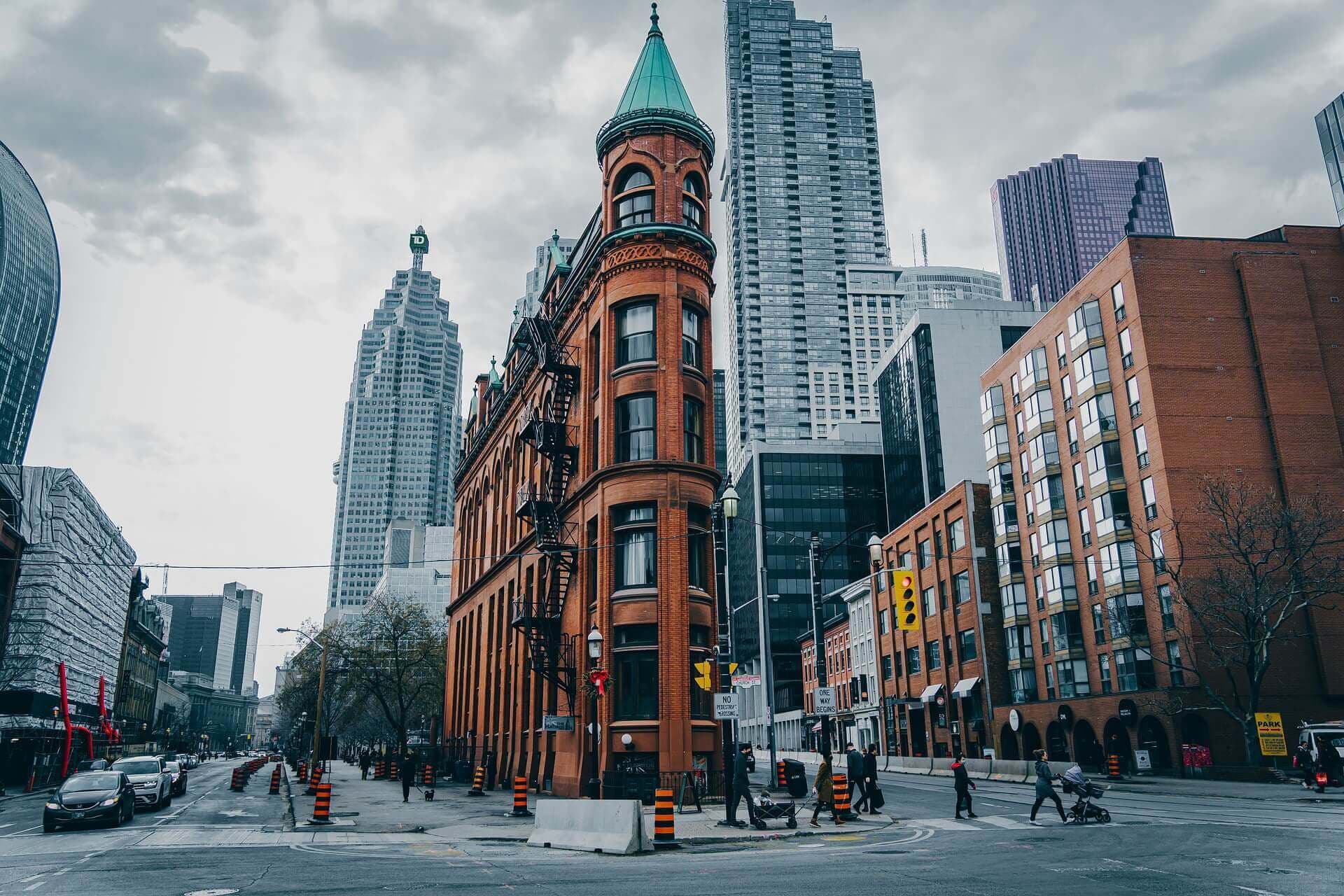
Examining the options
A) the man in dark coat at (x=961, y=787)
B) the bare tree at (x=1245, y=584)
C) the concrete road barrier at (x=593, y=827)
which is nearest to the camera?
the concrete road barrier at (x=593, y=827)

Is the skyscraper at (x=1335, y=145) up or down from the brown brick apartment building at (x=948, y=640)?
up

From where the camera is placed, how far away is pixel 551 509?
35.6 metres

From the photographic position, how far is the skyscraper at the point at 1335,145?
17525cm

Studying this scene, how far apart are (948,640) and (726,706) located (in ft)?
160

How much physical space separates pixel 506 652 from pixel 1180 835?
32.2 meters

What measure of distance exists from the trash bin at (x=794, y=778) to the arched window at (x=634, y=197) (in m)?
19.8

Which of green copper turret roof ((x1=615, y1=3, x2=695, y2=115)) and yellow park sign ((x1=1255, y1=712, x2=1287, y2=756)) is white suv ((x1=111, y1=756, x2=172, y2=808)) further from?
yellow park sign ((x1=1255, y1=712, x2=1287, y2=756))

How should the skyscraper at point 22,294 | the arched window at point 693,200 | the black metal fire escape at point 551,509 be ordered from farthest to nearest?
the skyscraper at point 22,294 → the arched window at point 693,200 → the black metal fire escape at point 551,509

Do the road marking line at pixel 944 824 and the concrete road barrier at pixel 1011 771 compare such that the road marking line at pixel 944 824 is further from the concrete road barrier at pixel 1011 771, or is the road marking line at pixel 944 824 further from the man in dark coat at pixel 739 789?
the concrete road barrier at pixel 1011 771

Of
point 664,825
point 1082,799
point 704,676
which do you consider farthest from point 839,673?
point 664,825

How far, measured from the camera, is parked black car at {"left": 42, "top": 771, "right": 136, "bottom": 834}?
24094mm

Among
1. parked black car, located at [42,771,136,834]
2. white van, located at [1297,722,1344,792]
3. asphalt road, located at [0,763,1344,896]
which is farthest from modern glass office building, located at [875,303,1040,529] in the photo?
parked black car, located at [42,771,136,834]

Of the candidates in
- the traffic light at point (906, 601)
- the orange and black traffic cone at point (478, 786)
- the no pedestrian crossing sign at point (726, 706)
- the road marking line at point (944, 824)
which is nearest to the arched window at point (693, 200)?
the traffic light at point (906, 601)

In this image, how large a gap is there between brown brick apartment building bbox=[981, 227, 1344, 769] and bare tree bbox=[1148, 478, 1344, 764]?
579 millimetres
